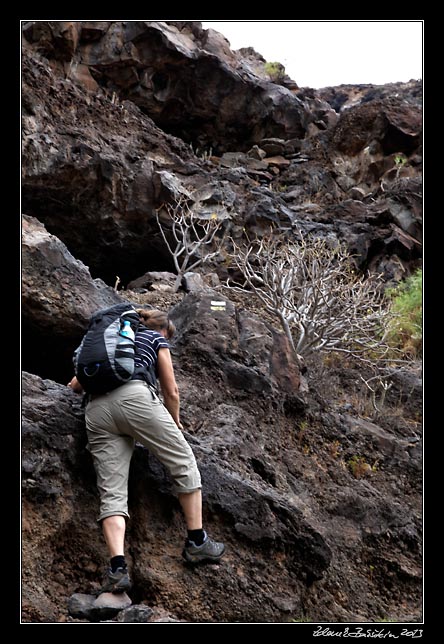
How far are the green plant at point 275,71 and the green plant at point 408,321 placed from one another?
13.9 meters

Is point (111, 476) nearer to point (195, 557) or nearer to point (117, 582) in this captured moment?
point (117, 582)

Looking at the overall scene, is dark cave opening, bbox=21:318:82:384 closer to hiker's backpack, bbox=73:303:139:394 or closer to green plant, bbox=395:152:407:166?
hiker's backpack, bbox=73:303:139:394

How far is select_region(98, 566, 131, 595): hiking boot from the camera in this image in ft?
12.0

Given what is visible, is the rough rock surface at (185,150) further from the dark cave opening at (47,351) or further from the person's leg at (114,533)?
the person's leg at (114,533)

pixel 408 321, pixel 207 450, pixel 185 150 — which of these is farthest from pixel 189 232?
pixel 207 450

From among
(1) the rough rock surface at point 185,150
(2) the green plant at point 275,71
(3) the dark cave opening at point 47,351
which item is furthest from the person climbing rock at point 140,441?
(2) the green plant at point 275,71

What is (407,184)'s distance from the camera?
16578 mm

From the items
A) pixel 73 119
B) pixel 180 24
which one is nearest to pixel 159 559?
pixel 73 119

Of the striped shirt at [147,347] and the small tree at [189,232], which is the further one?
the small tree at [189,232]

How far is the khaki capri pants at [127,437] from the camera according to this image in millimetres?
3896

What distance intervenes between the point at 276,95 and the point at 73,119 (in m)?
10.9

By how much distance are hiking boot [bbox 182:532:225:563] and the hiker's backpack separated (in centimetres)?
124

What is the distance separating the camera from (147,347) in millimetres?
4152

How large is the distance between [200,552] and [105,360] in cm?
148
